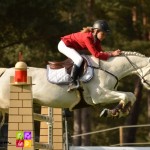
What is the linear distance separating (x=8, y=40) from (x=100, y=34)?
15.4 meters

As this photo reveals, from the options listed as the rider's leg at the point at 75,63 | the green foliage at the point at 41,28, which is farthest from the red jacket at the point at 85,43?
the green foliage at the point at 41,28

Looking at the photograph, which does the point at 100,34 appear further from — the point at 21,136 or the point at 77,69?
the point at 21,136

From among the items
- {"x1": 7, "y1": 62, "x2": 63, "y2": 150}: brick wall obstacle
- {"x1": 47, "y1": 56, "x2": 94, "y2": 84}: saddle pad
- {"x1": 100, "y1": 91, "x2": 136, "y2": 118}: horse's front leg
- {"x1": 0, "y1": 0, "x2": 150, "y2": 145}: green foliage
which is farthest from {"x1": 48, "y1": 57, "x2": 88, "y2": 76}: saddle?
{"x1": 0, "y1": 0, "x2": 150, "y2": 145}: green foliage

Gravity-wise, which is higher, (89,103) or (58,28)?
(58,28)

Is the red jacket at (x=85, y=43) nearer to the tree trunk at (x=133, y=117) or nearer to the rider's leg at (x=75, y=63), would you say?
the rider's leg at (x=75, y=63)

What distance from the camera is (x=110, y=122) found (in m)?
33.2

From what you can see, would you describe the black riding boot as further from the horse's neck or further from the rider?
A: the horse's neck

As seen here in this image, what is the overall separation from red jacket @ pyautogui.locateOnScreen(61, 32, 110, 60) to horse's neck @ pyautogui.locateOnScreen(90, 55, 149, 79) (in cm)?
8

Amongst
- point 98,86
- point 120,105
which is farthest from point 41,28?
point 120,105

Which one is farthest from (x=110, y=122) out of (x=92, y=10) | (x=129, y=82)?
(x=92, y=10)

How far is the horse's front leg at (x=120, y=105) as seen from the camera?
8.61 meters

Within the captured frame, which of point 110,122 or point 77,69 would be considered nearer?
point 77,69

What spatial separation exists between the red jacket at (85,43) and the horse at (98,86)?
0.31ft

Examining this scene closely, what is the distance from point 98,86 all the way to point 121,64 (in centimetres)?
44
